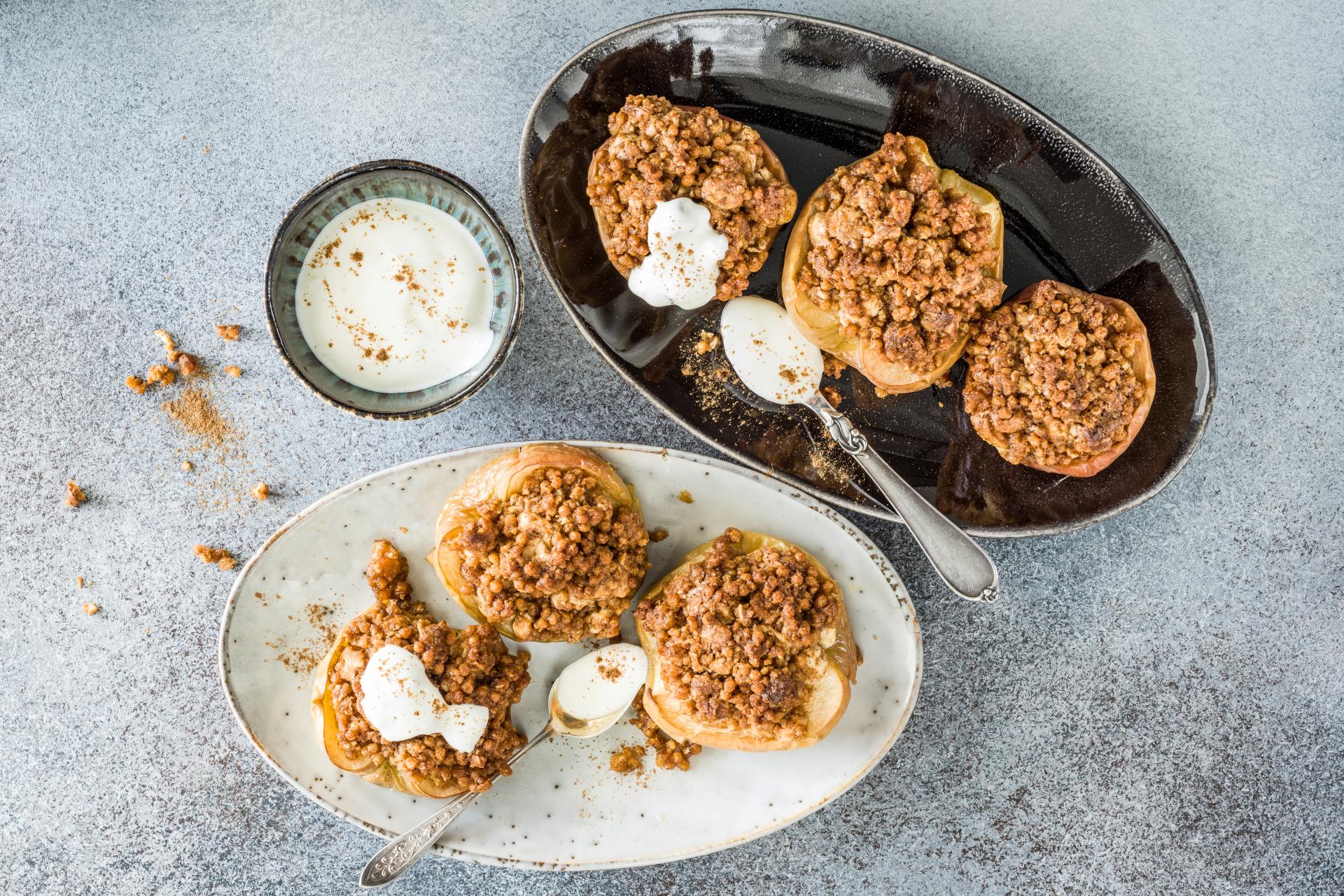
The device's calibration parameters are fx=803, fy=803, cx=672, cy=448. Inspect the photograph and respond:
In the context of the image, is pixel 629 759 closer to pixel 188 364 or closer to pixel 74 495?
pixel 188 364

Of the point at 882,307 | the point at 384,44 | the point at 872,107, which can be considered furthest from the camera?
the point at 384,44

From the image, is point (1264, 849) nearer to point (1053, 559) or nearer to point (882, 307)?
point (1053, 559)

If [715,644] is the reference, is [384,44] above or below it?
above

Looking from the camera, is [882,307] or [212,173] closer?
[882,307]

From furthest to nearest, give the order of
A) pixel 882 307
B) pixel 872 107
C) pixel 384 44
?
pixel 384 44
pixel 872 107
pixel 882 307

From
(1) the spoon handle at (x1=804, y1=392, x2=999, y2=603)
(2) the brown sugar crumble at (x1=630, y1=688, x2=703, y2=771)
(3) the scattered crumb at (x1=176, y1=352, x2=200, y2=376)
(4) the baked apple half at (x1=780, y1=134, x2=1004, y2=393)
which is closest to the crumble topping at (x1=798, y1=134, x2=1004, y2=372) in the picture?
(4) the baked apple half at (x1=780, y1=134, x2=1004, y2=393)

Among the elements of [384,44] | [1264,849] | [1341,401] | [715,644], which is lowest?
[1264,849]

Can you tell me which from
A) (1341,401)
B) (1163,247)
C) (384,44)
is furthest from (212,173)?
(1341,401)

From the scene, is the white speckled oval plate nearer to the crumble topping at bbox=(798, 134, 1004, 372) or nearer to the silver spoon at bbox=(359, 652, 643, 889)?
the silver spoon at bbox=(359, 652, 643, 889)
